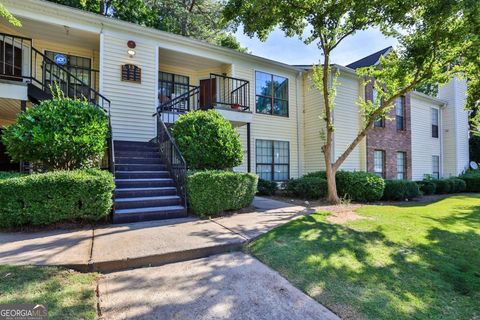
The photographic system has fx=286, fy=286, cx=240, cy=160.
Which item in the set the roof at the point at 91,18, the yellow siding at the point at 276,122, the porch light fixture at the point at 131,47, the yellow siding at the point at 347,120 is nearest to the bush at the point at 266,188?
the yellow siding at the point at 276,122

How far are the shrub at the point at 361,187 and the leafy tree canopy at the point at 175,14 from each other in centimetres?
1213

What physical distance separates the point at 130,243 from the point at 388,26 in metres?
9.28

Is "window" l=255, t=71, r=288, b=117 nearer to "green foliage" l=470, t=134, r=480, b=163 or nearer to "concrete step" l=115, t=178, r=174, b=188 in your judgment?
"concrete step" l=115, t=178, r=174, b=188

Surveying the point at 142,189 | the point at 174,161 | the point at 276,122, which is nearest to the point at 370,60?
the point at 276,122

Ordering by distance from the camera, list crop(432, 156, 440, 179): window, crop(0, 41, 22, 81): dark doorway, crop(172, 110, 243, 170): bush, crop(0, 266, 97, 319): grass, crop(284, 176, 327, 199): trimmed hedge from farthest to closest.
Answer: crop(432, 156, 440, 179): window, crop(284, 176, 327, 199): trimmed hedge, crop(0, 41, 22, 81): dark doorway, crop(172, 110, 243, 170): bush, crop(0, 266, 97, 319): grass

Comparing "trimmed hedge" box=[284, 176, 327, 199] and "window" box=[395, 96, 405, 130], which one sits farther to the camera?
"window" box=[395, 96, 405, 130]

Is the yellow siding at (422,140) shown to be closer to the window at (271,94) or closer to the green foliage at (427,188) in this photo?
the green foliage at (427,188)

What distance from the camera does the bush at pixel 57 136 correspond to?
5.88m

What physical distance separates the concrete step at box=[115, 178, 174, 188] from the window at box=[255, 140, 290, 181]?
6318 millimetres

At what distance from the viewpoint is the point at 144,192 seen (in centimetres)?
674

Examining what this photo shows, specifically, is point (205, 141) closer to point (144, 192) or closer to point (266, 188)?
point (144, 192)

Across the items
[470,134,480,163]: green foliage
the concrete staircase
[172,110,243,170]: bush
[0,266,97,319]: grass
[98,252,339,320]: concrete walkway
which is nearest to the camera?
[0,266,97,319]: grass

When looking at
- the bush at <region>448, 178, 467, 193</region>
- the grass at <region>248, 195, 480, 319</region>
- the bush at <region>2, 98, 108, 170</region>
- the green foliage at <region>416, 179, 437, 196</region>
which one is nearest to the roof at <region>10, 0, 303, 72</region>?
the bush at <region>2, 98, 108, 170</region>

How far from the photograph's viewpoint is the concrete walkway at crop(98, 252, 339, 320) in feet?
9.24
